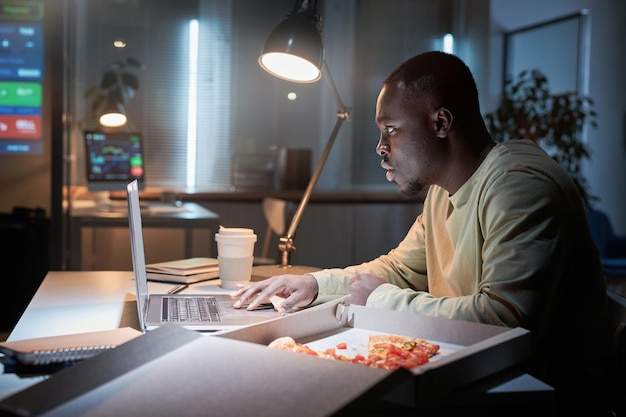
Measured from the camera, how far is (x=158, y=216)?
13.5 ft

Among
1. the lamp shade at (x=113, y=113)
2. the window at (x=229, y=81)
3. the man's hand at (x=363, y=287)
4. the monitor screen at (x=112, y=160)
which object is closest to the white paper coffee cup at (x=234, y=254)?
the man's hand at (x=363, y=287)

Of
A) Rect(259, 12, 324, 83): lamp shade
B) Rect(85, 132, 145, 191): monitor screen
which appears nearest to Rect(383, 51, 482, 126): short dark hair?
Rect(259, 12, 324, 83): lamp shade

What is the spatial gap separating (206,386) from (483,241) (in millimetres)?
836

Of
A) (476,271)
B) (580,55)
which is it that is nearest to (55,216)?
(476,271)

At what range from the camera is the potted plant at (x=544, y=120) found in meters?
5.78

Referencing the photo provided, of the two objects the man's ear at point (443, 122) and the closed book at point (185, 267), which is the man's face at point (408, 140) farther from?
the closed book at point (185, 267)

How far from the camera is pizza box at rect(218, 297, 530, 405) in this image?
863 millimetres

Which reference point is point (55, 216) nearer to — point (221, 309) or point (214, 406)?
point (221, 309)

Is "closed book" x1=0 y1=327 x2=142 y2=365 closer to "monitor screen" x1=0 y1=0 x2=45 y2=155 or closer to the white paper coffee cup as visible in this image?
the white paper coffee cup

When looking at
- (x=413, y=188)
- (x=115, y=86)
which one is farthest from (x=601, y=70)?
(x=413, y=188)

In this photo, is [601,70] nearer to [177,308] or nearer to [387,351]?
[177,308]

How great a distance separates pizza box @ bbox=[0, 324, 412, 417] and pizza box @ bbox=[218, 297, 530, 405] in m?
0.06

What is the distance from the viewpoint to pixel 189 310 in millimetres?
1495

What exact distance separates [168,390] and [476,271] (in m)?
0.87
